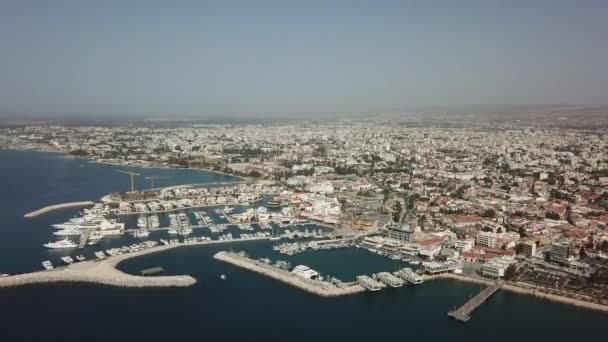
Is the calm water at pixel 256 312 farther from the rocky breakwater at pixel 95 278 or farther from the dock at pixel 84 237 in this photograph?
the dock at pixel 84 237

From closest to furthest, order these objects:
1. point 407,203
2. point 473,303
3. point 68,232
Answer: point 473,303 → point 68,232 → point 407,203

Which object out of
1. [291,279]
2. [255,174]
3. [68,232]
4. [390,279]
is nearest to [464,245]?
[390,279]

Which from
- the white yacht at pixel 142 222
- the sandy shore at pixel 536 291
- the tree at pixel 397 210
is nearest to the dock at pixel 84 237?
the white yacht at pixel 142 222

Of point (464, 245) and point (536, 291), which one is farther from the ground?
point (464, 245)

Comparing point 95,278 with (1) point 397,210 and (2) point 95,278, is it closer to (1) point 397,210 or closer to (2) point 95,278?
(2) point 95,278

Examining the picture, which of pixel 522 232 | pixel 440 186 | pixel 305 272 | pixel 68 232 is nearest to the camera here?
pixel 305 272
